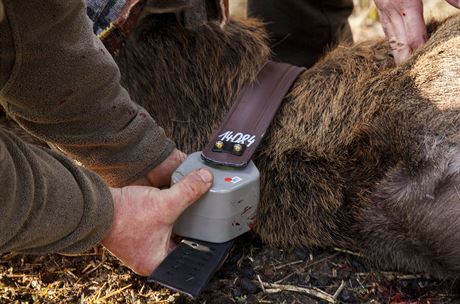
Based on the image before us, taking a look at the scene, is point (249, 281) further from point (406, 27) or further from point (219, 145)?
point (406, 27)

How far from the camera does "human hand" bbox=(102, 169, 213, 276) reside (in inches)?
86.2

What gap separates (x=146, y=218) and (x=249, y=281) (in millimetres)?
472

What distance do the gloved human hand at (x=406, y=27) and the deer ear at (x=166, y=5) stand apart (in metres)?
0.82

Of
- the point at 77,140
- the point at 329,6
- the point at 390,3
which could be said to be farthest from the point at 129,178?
the point at 329,6

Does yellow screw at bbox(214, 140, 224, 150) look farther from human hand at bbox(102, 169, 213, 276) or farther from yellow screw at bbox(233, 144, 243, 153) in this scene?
human hand at bbox(102, 169, 213, 276)

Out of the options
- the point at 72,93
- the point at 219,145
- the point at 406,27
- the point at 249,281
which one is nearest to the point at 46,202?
the point at 72,93

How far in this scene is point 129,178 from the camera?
93.3 inches

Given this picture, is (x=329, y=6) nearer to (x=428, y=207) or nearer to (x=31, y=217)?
(x=428, y=207)

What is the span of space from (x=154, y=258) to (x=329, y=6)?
2.43 meters

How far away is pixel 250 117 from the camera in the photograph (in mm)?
2561

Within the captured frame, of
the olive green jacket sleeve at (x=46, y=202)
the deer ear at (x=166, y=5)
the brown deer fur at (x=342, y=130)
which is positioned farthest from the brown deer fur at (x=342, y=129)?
the olive green jacket sleeve at (x=46, y=202)

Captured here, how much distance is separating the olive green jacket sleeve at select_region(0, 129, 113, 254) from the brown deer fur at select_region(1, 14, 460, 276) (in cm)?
75

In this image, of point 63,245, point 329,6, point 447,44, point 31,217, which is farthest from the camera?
point 329,6

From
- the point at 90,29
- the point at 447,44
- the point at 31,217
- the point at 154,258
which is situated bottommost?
the point at 154,258
